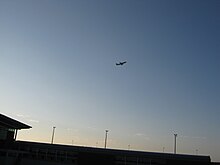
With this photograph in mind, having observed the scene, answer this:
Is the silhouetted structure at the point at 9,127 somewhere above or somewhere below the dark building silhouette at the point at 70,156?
above

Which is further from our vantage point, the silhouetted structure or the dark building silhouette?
the silhouetted structure

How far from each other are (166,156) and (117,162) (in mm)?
8726

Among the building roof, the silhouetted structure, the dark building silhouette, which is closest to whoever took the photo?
the dark building silhouette

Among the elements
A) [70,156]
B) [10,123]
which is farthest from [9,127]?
[70,156]

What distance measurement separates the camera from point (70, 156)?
2248 inches

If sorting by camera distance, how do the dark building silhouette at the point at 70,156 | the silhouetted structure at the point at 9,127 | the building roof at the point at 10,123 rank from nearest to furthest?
1. the dark building silhouette at the point at 70,156
2. the building roof at the point at 10,123
3. the silhouetted structure at the point at 9,127

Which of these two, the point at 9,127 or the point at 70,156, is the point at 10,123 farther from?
the point at 70,156

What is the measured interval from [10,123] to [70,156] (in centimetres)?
1421

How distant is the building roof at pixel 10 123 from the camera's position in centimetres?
5798

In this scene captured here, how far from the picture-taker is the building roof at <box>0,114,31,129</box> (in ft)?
190

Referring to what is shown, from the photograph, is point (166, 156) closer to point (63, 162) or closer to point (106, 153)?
point (106, 153)

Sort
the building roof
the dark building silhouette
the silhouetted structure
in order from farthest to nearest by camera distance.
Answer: the silhouetted structure → the building roof → the dark building silhouette

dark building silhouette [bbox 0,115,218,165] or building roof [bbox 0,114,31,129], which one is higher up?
building roof [bbox 0,114,31,129]

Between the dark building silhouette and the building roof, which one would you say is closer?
the dark building silhouette
